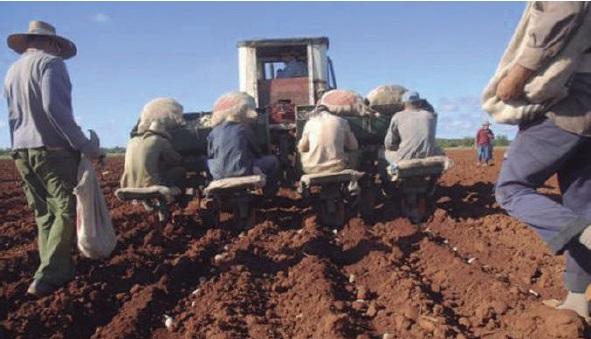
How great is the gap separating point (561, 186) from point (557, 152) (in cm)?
38

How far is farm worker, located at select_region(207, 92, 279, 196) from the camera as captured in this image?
6.48 meters

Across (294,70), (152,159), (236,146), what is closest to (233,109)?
(236,146)

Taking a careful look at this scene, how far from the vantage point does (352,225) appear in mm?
6383

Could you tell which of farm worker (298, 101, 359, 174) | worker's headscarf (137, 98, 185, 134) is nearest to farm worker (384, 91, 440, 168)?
farm worker (298, 101, 359, 174)

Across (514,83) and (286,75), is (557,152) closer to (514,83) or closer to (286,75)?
(514,83)

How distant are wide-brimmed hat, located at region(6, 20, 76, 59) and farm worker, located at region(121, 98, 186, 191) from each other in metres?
1.95

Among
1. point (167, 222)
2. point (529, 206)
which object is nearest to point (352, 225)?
point (167, 222)

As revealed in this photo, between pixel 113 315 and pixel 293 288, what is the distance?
50.5 inches

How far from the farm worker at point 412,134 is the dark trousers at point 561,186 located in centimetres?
345

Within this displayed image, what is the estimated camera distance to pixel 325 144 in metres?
6.63

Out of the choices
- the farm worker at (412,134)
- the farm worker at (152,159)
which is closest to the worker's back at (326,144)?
the farm worker at (412,134)

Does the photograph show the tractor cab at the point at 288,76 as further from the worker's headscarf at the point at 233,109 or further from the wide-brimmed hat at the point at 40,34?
the wide-brimmed hat at the point at 40,34

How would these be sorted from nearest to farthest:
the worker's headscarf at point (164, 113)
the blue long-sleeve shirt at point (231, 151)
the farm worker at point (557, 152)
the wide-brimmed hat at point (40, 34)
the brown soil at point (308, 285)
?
the farm worker at point (557, 152) < the brown soil at point (308, 285) < the wide-brimmed hat at point (40, 34) < the blue long-sleeve shirt at point (231, 151) < the worker's headscarf at point (164, 113)

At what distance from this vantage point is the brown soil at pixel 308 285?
130 inches
